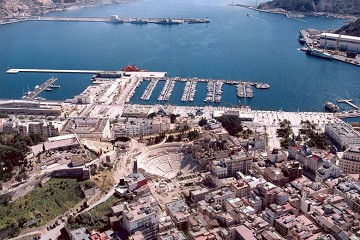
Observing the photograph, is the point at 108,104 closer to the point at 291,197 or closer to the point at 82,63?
the point at 82,63

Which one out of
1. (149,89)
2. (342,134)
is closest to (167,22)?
(149,89)

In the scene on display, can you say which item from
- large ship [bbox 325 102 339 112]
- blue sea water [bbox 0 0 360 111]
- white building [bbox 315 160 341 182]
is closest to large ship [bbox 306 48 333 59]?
blue sea water [bbox 0 0 360 111]

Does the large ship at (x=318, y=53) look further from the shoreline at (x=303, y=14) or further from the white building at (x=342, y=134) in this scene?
the shoreline at (x=303, y=14)

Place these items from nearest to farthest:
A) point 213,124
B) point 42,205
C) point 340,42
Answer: point 42,205
point 213,124
point 340,42

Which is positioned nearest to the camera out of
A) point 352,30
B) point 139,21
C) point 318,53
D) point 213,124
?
point 213,124

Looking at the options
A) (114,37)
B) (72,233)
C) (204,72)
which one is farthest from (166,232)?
(114,37)

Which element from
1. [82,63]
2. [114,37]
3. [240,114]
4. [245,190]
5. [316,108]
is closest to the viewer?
[245,190]

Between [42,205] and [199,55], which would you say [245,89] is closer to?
[199,55]
